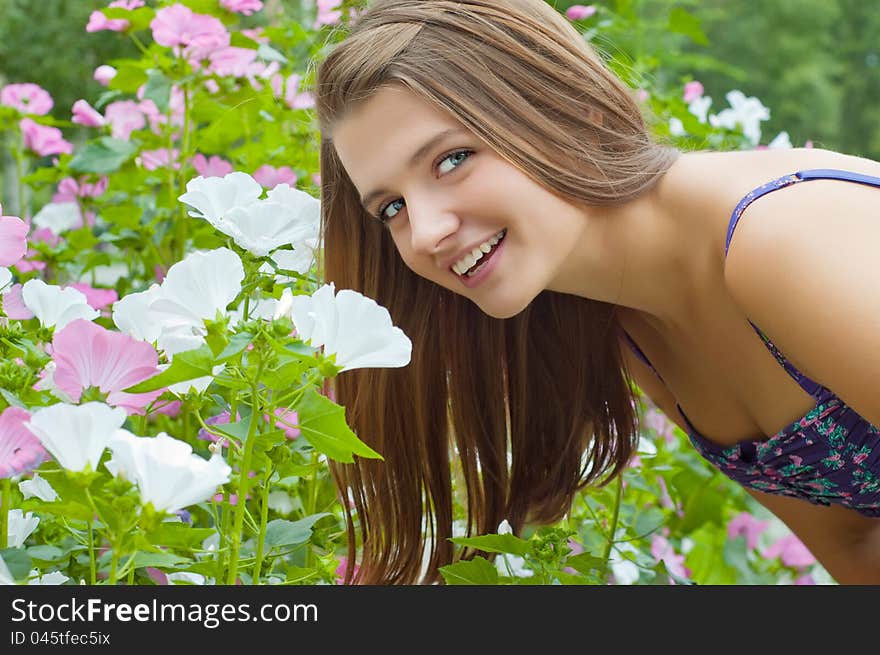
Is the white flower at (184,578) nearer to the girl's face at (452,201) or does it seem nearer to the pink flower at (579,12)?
the girl's face at (452,201)

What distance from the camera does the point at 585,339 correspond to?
4.89 ft

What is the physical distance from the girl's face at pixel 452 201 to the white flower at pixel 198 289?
374 mm

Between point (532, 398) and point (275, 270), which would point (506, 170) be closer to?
point (275, 270)

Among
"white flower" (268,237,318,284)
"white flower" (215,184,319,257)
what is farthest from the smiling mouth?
"white flower" (215,184,319,257)

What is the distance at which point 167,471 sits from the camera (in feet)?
1.77

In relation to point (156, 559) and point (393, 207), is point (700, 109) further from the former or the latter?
point (156, 559)

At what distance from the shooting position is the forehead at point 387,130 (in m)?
1.07

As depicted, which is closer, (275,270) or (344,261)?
(275,270)

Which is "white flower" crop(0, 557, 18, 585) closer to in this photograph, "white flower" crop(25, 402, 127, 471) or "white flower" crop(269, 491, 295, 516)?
"white flower" crop(25, 402, 127, 471)

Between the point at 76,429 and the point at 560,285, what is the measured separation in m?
0.80

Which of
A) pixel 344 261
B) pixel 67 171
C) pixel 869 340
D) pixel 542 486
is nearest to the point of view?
pixel 869 340

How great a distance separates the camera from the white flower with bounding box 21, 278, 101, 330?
0.77m

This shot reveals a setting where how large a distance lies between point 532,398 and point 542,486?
0.12m
